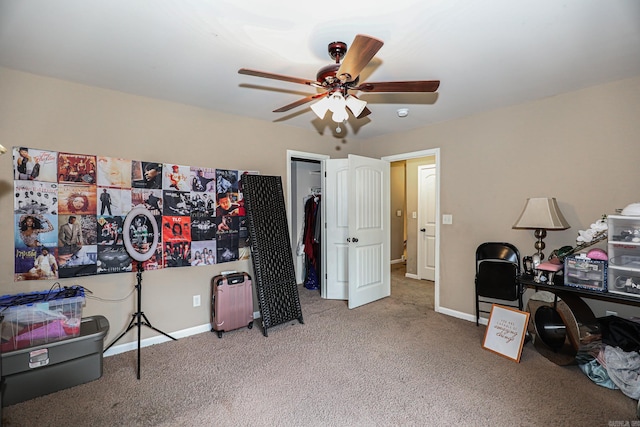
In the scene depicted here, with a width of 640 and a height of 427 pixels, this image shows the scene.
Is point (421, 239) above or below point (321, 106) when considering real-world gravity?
below

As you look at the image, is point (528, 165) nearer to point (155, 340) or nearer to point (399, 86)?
point (399, 86)

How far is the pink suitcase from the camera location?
10.4ft

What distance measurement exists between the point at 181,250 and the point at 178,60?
72.3 inches

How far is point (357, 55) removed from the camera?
5.07ft

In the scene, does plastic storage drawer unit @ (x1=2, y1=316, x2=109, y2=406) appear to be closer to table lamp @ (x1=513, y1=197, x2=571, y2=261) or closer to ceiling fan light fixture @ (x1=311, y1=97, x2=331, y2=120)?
ceiling fan light fixture @ (x1=311, y1=97, x2=331, y2=120)

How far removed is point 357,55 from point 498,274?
285 cm

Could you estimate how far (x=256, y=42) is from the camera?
199 cm

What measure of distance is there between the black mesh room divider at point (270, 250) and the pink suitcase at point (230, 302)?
165mm

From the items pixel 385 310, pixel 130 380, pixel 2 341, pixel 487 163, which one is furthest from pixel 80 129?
pixel 487 163

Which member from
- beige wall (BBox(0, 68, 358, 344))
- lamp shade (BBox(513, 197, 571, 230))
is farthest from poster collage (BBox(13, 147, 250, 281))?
lamp shade (BBox(513, 197, 571, 230))

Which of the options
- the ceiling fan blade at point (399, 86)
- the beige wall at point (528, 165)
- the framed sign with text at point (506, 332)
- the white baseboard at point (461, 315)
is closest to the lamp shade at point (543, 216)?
the beige wall at point (528, 165)

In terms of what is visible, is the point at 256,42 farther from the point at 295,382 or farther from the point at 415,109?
the point at 295,382

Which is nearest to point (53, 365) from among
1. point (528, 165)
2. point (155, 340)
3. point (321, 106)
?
point (155, 340)

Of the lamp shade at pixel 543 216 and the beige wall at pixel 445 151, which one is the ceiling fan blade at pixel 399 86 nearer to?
the lamp shade at pixel 543 216
